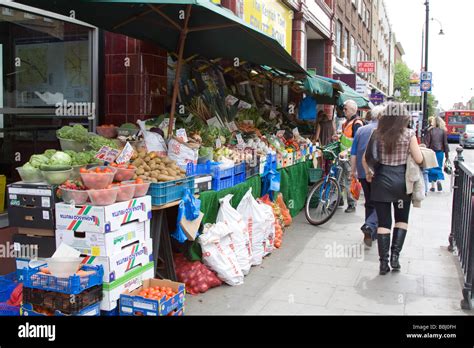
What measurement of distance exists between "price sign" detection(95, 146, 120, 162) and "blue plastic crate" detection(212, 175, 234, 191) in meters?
1.42

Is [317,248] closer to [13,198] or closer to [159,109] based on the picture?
[159,109]

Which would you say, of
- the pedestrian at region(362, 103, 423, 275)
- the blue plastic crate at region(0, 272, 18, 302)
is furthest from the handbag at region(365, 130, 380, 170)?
the blue plastic crate at region(0, 272, 18, 302)

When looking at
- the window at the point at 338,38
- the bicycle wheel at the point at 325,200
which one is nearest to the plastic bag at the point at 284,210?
the bicycle wheel at the point at 325,200

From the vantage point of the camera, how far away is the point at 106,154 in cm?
485

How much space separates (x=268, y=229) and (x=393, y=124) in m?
2.11

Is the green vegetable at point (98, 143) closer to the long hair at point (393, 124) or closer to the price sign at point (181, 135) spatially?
the price sign at point (181, 135)

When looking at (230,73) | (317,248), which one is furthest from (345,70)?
(317,248)

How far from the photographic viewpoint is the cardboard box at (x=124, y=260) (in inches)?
157

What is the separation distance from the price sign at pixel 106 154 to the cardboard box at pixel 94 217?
713mm

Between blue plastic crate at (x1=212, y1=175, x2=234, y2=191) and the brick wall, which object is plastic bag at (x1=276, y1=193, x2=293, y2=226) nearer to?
blue plastic crate at (x1=212, y1=175, x2=234, y2=191)

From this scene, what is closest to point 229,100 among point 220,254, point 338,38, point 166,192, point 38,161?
point 220,254

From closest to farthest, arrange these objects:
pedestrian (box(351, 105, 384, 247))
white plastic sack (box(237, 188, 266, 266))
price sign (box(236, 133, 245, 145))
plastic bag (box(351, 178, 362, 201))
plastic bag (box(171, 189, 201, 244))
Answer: plastic bag (box(171, 189, 201, 244))
white plastic sack (box(237, 188, 266, 266))
pedestrian (box(351, 105, 384, 247))
price sign (box(236, 133, 245, 145))
plastic bag (box(351, 178, 362, 201))

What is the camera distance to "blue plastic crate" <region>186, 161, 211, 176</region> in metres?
5.43

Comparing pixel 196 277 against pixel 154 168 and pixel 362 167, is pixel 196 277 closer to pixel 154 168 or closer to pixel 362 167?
pixel 154 168
